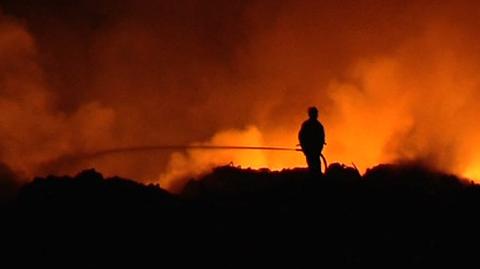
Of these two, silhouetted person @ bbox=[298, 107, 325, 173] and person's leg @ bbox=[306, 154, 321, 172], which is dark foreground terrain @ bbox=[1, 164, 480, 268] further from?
silhouetted person @ bbox=[298, 107, 325, 173]

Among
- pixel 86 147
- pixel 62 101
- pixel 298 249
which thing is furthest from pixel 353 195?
pixel 62 101

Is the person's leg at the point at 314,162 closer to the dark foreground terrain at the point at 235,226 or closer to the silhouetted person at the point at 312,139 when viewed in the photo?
the silhouetted person at the point at 312,139

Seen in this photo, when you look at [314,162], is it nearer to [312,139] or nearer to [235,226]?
[312,139]

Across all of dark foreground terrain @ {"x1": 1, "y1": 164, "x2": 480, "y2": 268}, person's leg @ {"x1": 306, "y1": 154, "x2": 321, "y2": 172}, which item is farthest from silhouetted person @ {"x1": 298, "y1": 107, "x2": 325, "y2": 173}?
dark foreground terrain @ {"x1": 1, "y1": 164, "x2": 480, "y2": 268}

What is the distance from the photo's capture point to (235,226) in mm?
23109

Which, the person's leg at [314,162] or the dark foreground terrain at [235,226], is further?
the person's leg at [314,162]

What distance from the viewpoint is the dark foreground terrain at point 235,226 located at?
21.9 m

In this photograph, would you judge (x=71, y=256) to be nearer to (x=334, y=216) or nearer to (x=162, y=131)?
(x=334, y=216)

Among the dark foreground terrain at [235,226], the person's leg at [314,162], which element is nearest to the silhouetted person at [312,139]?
the person's leg at [314,162]

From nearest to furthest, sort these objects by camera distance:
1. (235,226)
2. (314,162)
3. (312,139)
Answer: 1. (235,226)
2. (312,139)
3. (314,162)

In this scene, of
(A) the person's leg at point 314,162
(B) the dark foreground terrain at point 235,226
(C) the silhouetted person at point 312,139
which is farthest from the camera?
(A) the person's leg at point 314,162

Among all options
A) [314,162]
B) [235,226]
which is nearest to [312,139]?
[314,162]

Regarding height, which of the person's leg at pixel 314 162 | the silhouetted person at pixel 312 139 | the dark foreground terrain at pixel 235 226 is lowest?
the dark foreground terrain at pixel 235 226

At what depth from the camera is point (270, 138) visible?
4188cm
